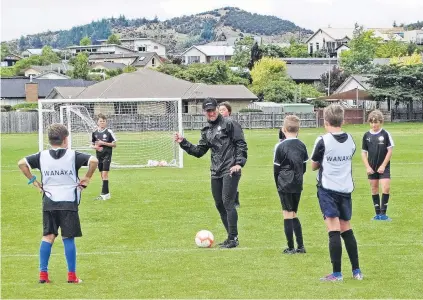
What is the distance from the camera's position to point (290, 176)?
12.0m

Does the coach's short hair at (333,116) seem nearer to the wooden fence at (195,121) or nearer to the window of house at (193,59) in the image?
the wooden fence at (195,121)

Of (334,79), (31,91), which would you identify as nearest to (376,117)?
(31,91)

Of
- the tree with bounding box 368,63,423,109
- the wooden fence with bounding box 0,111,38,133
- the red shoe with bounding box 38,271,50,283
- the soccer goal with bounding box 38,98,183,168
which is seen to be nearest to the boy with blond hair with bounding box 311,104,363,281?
the red shoe with bounding box 38,271,50,283

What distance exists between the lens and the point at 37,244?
1334 centimetres

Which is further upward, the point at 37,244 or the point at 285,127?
the point at 285,127

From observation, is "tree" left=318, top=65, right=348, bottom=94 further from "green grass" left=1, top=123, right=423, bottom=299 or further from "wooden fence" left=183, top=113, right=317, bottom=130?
"green grass" left=1, top=123, right=423, bottom=299

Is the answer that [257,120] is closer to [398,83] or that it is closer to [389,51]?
[398,83]

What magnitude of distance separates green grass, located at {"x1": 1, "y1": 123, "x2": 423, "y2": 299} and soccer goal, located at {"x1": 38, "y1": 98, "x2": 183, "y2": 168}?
546cm

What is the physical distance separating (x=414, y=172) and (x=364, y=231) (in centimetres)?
1258

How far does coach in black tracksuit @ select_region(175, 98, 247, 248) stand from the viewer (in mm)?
12586

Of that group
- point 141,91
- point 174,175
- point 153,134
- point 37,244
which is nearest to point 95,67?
point 141,91

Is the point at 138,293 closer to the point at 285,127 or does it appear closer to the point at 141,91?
the point at 285,127

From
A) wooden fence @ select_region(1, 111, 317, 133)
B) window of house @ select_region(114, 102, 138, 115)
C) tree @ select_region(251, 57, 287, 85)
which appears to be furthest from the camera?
tree @ select_region(251, 57, 287, 85)

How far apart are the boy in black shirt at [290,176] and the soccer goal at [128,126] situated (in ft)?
38.1
